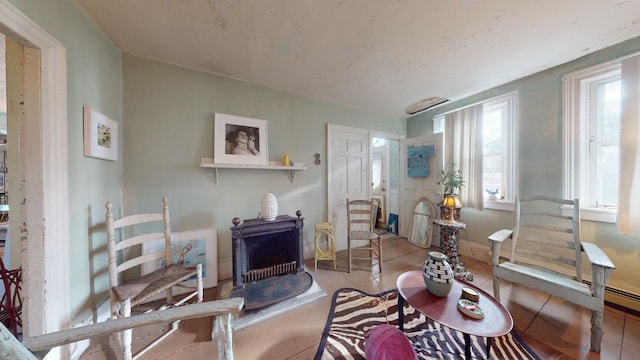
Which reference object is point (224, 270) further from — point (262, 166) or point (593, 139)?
point (593, 139)

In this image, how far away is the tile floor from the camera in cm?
137

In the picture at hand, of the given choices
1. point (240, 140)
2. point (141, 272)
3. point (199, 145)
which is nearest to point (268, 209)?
point (240, 140)

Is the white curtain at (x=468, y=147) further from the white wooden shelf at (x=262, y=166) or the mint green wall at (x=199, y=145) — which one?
the white wooden shelf at (x=262, y=166)

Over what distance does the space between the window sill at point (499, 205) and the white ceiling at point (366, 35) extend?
156 centimetres

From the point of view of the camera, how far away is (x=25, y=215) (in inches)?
43.7

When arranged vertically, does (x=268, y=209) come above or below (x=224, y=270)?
above

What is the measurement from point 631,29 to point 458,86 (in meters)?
1.22

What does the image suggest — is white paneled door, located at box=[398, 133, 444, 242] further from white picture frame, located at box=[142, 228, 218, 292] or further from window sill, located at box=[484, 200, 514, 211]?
white picture frame, located at box=[142, 228, 218, 292]

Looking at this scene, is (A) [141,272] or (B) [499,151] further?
(B) [499,151]

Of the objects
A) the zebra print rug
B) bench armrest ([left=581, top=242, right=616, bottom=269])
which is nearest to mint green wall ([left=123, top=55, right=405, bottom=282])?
the zebra print rug

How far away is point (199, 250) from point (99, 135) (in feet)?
4.47

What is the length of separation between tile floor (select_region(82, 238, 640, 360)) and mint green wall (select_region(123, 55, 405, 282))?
94 centimetres

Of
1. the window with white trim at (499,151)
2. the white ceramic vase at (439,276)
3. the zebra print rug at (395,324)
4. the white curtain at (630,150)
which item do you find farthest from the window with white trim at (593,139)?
the white ceramic vase at (439,276)

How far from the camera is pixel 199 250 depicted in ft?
7.14
